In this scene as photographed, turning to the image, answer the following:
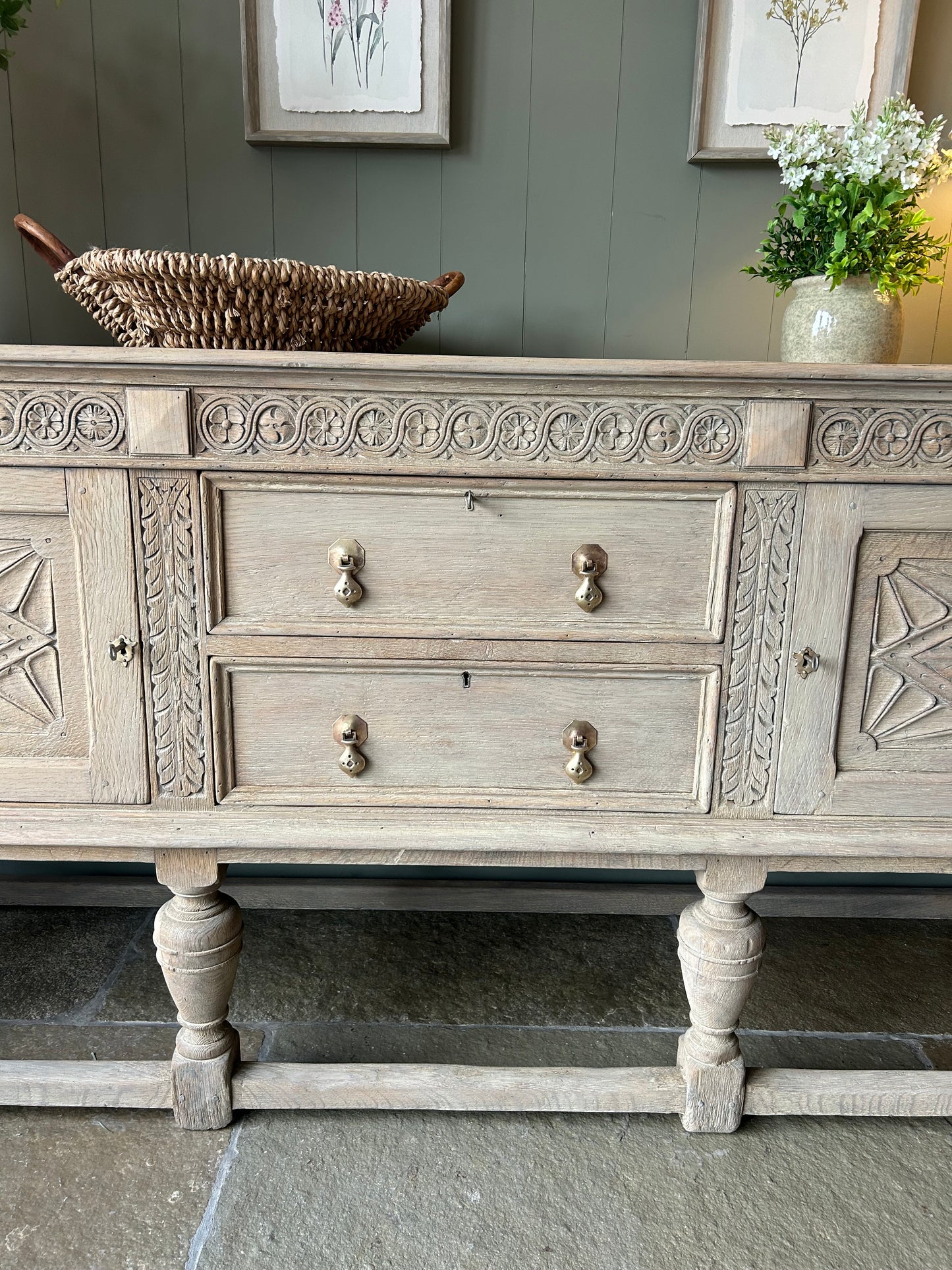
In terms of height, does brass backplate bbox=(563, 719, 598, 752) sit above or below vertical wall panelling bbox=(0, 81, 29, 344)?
below

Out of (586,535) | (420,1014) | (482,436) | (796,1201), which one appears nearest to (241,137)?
(482,436)

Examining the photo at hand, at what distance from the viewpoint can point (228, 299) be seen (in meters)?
0.91

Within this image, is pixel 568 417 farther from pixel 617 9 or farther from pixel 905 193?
pixel 617 9

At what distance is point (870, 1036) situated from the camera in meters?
1.29

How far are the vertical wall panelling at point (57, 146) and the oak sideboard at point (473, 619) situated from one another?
641mm

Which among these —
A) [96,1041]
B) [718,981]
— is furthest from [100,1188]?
[718,981]

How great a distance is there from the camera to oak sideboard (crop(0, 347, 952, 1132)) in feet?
2.86

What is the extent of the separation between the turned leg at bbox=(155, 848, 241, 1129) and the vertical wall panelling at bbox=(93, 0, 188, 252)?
3.43 feet

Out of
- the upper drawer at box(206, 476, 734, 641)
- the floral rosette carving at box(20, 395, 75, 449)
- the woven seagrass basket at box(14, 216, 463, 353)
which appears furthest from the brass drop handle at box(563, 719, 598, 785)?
the floral rosette carving at box(20, 395, 75, 449)

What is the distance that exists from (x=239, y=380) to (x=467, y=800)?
559 millimetres

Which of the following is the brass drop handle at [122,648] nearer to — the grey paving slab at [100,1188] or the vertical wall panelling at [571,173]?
the grey paving slab at [100,1188]

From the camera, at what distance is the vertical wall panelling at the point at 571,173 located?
1.29 metres

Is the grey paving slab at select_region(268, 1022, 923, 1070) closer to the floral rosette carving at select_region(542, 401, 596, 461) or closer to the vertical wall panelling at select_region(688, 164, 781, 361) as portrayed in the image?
the floral rosette carving at select_region(542, 401, 596, 461)

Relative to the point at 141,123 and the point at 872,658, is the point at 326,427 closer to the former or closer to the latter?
the point at 872,658
